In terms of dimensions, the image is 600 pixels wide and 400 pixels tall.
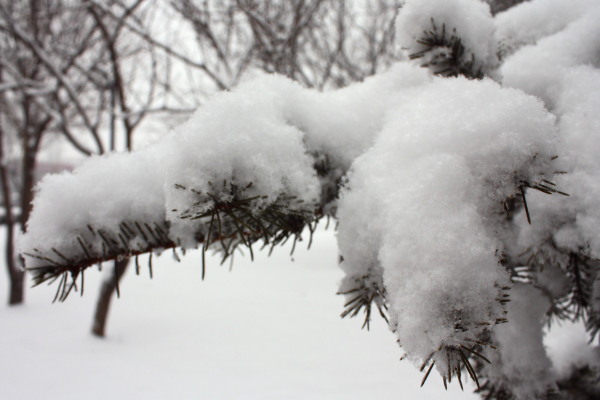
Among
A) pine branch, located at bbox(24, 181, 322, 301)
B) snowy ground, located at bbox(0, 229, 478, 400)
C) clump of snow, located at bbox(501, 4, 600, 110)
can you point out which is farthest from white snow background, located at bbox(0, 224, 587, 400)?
pine branch, located at bbox(24, 181, 322, 301)

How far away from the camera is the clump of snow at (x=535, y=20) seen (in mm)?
1001

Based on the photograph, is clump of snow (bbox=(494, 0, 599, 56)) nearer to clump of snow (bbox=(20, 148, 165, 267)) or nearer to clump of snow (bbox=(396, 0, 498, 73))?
clump of snow (bbox=(396, 0, 498, 73))

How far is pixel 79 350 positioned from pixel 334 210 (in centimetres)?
341

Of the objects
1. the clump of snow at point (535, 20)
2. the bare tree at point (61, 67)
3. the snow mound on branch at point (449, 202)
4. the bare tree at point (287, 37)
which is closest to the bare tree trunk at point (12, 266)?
the bare tree at point (61, 67)

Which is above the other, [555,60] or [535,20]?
[535,20]

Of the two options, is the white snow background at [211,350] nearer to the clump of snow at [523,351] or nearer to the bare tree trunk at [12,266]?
the bare tree trunk at [12,266]

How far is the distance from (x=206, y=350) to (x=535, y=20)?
3114 millimetres

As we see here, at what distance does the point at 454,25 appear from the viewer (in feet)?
2.46

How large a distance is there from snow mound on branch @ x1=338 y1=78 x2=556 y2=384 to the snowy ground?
6.05ft

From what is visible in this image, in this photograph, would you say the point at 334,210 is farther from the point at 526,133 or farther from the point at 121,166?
the point at 121,166

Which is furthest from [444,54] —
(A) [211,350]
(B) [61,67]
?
(B) [61,67]

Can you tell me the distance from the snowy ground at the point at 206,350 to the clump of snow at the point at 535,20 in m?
1.88

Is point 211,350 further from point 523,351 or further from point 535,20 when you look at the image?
point 535,20

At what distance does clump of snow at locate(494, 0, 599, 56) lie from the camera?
39.4 inches
